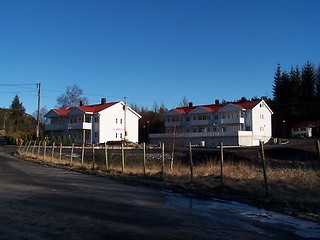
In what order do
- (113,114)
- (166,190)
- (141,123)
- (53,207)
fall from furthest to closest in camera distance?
(141,123) < (113,114) < (166,190) < (53,207)

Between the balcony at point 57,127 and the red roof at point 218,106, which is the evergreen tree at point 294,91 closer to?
the red roof at point 218,106

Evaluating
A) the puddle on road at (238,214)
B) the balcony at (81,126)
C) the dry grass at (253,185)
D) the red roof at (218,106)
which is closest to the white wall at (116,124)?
the balcony at (81,126)

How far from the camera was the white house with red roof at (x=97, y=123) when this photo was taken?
3337 inches

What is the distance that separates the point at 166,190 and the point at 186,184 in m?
1.18

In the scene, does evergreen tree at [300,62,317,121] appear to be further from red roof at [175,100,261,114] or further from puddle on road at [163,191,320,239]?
Result: puddle on road at [163,191,320,239]

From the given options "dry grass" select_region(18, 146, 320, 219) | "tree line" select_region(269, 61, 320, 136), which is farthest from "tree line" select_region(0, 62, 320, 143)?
"dry grass" select_region(18, 146, 320, 219)

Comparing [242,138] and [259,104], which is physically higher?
[259,104]

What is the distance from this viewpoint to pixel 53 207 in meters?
9.99

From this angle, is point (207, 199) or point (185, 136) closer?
point (207, 199)

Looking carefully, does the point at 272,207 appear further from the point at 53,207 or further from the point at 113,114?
the point at 113,114

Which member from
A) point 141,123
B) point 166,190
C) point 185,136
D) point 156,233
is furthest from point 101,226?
point 141,123

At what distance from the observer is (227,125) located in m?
Answer: 88.3

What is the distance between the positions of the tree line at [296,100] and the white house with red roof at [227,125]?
14.5m

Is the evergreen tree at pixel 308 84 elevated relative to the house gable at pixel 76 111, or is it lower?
elevated
